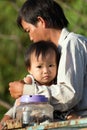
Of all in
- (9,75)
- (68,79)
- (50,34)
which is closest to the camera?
(68,79)

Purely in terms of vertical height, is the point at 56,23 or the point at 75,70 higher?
the point at 56,23

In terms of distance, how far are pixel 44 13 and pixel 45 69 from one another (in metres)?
0.43

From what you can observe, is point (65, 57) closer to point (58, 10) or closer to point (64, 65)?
point (64, 65)

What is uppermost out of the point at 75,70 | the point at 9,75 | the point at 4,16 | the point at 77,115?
the point at 4,16

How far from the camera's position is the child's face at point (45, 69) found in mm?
4176

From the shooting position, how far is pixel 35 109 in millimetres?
3889

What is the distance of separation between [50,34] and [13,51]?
8.72m

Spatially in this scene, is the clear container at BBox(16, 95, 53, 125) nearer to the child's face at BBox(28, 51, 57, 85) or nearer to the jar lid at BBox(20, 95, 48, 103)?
the jar lid at BBox(20, 95, 48, 103)

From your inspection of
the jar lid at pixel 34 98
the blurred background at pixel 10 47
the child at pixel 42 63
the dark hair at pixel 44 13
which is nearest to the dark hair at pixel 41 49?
the child at pixel 42 63

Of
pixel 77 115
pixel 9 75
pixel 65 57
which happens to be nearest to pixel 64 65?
pixel 65 57

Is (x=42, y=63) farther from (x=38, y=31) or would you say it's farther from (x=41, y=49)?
(x=38, y=31)

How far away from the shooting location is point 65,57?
409 centimetres

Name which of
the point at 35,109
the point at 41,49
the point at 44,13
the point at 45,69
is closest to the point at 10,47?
the point at 44,13

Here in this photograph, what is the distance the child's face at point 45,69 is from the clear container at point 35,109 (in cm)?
30
